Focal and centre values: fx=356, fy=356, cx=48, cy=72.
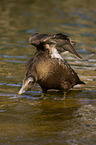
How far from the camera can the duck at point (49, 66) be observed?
5.74 m

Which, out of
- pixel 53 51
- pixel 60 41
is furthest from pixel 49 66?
pixel 60 41

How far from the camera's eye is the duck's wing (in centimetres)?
566

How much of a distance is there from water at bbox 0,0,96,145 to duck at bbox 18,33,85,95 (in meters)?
0.25

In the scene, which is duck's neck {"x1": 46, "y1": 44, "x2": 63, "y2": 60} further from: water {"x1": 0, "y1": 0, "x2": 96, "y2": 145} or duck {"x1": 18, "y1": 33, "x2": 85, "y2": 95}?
water {"x1": 0, "y1": 0, "x2": 96, "y2": 145}

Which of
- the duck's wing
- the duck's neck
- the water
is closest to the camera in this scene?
the water

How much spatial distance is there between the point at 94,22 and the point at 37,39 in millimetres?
8637

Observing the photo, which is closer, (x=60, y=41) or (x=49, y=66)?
(x=49, y=66)

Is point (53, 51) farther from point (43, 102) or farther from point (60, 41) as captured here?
point (43, 102)

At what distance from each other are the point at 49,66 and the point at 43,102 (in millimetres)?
594

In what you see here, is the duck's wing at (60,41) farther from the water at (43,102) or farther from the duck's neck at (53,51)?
the water at (43,102)

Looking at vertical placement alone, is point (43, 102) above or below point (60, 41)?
below

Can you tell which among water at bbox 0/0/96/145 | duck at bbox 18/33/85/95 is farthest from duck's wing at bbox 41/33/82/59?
water at bbox 0/0/96/145

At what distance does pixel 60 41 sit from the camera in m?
6.03

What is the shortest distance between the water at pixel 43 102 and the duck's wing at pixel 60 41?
789mm
